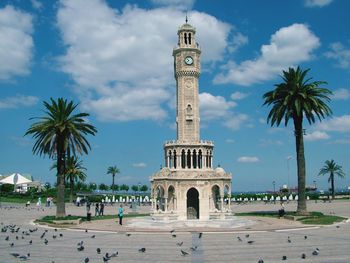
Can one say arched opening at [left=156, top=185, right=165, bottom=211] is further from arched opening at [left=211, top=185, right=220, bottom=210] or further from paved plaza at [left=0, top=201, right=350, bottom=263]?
paved plaza at [left=0, top=201, right=350, bottom=263]

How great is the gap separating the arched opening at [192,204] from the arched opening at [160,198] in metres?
2.95

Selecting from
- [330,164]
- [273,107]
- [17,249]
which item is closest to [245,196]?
[330,164]

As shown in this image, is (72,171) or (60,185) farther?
(72,171)

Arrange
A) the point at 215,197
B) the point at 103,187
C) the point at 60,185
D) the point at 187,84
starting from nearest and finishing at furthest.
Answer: the point at 60,185 < the point at 215,197 < the point at 187,84 < the point at 103,187

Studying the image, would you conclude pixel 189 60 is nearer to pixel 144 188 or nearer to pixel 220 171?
pixel 220 171

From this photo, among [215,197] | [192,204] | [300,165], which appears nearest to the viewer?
[300,165]

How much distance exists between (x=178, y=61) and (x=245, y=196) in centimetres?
5840

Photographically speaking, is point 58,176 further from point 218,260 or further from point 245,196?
point 245,196

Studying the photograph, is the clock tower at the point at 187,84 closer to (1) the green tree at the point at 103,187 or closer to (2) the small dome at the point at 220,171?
(2) the small dome at the point at 220,171

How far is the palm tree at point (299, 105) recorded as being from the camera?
146ft

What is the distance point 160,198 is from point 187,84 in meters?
13.9

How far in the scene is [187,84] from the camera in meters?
49.6

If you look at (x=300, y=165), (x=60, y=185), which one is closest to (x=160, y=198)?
(x=60, y=185)

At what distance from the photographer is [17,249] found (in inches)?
917
